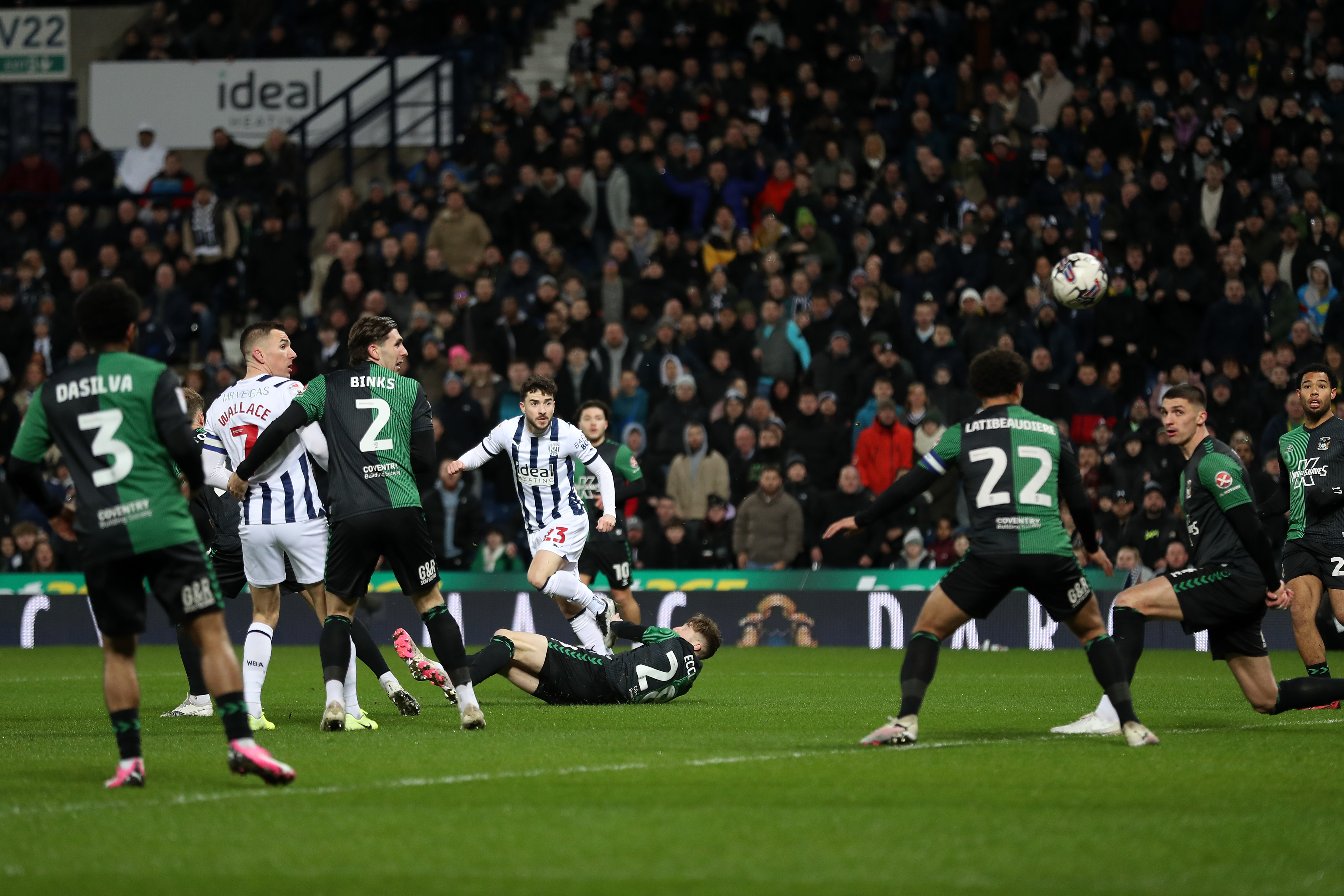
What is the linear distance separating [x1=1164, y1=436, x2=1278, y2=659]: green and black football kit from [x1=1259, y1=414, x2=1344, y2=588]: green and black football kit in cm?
206

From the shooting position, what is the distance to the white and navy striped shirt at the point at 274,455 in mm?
10438

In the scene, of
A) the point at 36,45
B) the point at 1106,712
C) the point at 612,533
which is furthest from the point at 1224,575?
the point at 36,45

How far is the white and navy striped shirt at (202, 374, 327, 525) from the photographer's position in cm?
1044

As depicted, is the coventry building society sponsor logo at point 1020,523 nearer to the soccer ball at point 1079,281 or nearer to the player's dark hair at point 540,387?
the player's dark hair at point 540,387

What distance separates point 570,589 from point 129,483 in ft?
19.4

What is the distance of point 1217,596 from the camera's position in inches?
384

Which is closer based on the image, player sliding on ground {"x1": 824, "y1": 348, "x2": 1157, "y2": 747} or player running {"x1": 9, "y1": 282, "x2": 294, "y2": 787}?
player running {"x1": 9, "y1": 282, "x2": 294, "y2": 787}

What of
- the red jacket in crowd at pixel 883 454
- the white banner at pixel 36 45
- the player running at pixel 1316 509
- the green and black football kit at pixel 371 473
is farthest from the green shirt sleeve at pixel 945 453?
the white banner at pixel 36 45

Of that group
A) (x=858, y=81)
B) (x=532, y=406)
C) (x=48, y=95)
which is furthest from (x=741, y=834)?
(x=48, y=95)

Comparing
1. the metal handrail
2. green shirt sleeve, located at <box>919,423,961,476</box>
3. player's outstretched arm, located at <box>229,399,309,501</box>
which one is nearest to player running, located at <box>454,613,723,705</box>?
player's outstretched arm, located at <box>229,399,309,501</box>

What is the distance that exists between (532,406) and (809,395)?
777cm

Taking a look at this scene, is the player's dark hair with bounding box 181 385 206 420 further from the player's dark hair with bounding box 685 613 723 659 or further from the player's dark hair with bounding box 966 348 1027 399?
the player's dark hair with bounding box 966 348 1027 399

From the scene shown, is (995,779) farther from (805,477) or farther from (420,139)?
(420,139)

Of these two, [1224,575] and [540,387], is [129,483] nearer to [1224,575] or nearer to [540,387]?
[540,387]
